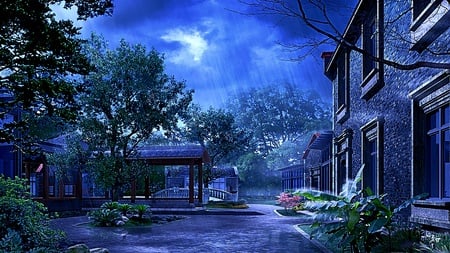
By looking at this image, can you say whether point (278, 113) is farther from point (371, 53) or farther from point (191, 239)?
point (191, 239)

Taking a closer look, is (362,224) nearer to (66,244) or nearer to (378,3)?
(378,3)

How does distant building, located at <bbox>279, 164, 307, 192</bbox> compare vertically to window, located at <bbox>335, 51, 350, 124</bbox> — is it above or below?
below

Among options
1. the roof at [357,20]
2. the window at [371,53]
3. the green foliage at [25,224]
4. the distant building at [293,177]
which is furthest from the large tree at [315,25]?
the distant building at [293,177]

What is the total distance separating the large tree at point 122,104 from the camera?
23047 mm

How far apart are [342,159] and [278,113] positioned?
61.3m

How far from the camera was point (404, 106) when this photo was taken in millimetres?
11719

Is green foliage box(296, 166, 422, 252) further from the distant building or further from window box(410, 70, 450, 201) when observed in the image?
the distant building

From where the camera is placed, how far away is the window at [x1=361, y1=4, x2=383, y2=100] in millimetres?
13664

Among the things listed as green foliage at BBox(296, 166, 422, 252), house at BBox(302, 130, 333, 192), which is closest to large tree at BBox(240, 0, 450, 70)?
green foliage at BBox(296, 166, 422, 252)

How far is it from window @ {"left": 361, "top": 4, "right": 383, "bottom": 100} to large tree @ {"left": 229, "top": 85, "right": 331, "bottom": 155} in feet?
185

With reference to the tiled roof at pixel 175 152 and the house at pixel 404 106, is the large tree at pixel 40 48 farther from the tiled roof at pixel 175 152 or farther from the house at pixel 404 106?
the tiled roof at pixel 175 152

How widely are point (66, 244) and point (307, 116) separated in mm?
70020

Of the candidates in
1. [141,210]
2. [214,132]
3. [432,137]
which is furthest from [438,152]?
[214,132]

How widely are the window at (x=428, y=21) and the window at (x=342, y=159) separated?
310 inches
